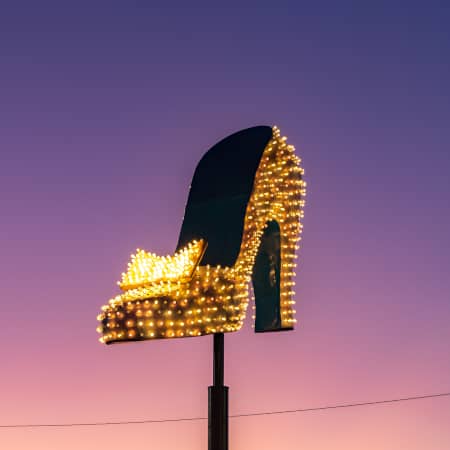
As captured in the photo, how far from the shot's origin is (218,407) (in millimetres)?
14469

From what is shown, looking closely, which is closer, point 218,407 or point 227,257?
point 218,407

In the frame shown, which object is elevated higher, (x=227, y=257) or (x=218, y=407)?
(x=227, y=257)

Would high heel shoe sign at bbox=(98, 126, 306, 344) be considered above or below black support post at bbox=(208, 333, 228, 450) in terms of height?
above

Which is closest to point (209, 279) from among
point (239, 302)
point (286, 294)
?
point (239, 302)

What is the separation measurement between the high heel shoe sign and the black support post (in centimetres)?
43

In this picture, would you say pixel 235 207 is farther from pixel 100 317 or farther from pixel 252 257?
pixel 100 317

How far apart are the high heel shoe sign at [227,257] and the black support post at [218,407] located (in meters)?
0.43

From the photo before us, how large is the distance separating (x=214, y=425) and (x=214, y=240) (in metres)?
2.59

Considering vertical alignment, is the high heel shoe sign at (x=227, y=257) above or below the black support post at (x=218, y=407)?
above

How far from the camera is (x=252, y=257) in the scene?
1497 cm

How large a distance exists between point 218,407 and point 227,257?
6.84 ft

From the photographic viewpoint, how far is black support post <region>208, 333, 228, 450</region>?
14.4 m

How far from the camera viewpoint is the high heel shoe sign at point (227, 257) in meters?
14.4

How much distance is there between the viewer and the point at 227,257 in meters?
14.7
